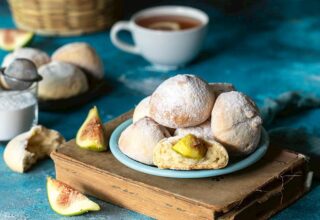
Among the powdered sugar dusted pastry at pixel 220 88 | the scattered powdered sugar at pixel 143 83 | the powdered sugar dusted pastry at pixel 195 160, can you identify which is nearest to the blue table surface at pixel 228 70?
the scattered powdered sugar at pixel 143 83

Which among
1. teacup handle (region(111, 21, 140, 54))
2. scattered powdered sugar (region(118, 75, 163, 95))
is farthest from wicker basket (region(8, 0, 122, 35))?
scattered powdered sugar (region(118, 75, 163, 95))

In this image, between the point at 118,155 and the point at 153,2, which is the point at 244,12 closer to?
the point at 153,2

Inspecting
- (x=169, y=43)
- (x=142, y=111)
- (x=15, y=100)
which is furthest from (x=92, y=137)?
(x=169, y=43)

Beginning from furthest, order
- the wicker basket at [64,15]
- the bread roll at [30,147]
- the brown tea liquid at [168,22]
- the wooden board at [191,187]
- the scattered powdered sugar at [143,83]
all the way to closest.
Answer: the wicker basket at [64,15]
the brown tea liquid at [168,22]
the scattered powdered sugar at [143,83]
the bread roll at [30,147]
the wooden board at [191,187]

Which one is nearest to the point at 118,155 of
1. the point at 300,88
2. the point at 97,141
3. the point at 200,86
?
the point at 97,141

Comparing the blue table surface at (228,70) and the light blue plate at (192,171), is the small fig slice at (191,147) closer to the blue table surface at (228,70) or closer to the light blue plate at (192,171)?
the light blue plate at (192,171)

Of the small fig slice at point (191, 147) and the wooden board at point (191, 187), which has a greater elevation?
the small fig slice at point (191, 147)
